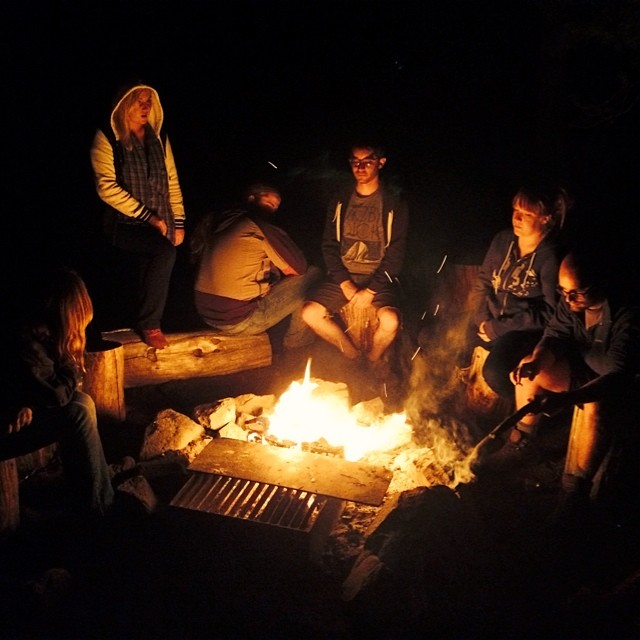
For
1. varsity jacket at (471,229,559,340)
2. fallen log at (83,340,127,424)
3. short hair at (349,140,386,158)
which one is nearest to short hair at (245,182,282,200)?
short hair at (349,140,386,158)

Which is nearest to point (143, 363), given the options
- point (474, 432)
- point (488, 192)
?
point (474, 432)

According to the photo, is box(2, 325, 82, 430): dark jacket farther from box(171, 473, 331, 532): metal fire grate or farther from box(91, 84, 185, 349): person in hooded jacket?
box(91, 84, 185, 349): person in hooded jacket

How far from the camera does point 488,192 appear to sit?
8.05m

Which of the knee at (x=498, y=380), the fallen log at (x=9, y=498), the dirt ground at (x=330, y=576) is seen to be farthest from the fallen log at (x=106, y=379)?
the knee at (x=498, y=380)

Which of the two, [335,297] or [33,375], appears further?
[335,297]

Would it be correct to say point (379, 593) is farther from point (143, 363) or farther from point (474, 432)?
point (143, 363)

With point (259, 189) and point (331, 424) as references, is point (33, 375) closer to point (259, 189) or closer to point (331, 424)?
point (331, 424)

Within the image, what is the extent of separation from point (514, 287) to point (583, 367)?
98 centimetres

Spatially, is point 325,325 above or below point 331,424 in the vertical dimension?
above

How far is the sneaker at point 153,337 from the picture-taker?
5.30 meters

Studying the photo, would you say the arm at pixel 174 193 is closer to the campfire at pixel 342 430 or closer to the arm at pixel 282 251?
the arm at pixel 282 251

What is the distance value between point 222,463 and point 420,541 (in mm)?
1571

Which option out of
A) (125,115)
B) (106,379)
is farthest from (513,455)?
(125,115)

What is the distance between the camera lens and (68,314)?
345cm
